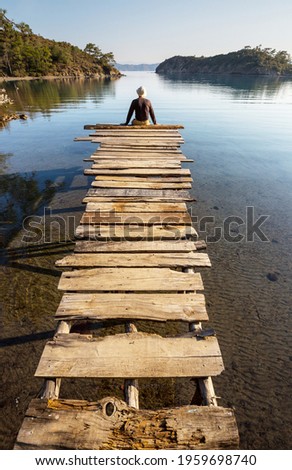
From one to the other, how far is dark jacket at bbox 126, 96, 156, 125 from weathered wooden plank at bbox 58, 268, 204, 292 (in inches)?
295

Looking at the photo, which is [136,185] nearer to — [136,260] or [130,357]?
[136,260]

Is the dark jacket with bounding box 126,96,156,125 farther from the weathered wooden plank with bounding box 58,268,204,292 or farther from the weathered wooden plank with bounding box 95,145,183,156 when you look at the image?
the weathered wooden plank with bounding box 58,268,204,292

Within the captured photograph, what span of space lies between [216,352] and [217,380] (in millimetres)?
1961

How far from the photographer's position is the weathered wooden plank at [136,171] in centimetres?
715

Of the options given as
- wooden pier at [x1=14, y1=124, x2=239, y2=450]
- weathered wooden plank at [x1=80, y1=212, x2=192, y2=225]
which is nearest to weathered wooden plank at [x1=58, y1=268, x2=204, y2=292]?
wooden pier at [x1=14, y1=124, x2=239, y2=450]

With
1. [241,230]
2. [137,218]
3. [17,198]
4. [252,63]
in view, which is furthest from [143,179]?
[252,63]

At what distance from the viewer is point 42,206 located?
973cm

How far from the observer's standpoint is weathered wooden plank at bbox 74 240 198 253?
462 cm

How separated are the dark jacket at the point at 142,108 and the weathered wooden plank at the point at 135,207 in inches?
203

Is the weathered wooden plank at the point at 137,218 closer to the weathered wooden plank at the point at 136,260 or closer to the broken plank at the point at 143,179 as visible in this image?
the weathered wooden plank at the point at 136,260

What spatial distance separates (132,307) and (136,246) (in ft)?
4.89

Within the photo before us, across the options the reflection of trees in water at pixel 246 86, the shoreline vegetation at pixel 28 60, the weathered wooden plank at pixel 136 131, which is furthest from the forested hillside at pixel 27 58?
the weathered wooden plank at pixel 136 131
